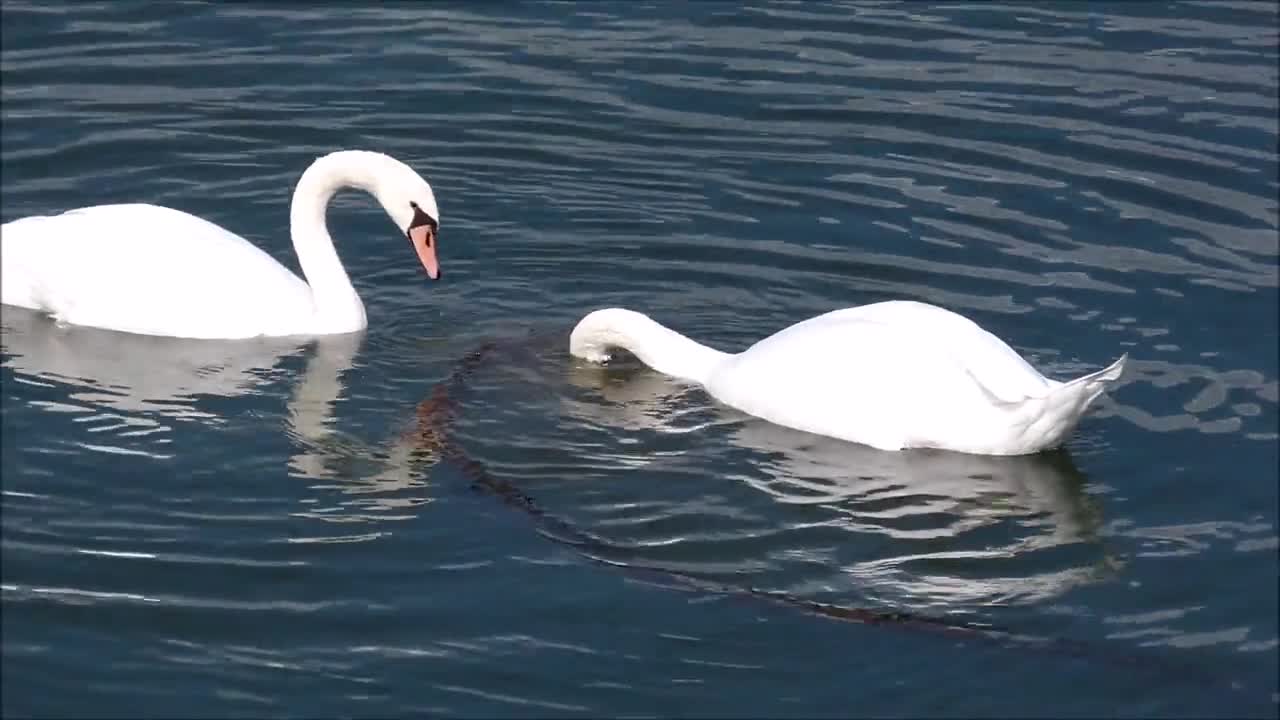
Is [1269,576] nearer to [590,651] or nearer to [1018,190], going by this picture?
[590,651]

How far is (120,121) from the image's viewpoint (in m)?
14.8

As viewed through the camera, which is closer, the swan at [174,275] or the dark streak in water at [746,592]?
the dark streak in water at [746,592]

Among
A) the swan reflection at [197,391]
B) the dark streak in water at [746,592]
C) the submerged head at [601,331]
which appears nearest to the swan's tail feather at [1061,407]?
the dark streak in water at [746,592]

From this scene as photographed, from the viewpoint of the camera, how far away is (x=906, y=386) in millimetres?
10594

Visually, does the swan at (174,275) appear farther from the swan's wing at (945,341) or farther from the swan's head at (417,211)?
the swan's wing at (945,341)

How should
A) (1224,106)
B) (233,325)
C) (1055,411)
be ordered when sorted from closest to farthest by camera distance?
(1055,411), (233,325), (1224,106)

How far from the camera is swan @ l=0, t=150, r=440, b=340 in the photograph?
11.8 m

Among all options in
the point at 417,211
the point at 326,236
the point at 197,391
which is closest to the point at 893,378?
the point at 417,211

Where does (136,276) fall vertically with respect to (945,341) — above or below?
below

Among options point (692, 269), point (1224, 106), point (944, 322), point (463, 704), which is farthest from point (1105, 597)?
point (1224, 106)

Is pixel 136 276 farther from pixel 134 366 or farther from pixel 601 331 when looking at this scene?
pixel 601 331

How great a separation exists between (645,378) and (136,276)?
256 centimetres

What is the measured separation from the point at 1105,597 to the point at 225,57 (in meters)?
8.79

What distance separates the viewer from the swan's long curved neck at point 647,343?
38.1 feet
